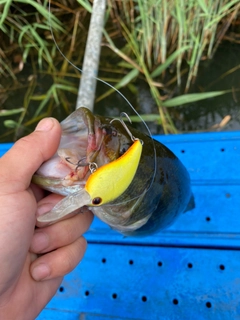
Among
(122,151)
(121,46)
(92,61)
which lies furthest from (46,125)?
(121,46)

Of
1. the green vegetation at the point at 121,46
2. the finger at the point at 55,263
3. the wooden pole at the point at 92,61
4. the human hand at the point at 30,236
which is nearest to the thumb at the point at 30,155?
the human hand at the point at 30,236

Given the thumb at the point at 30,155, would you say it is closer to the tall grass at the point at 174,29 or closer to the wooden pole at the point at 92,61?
the wooden pole at the point at 92,61

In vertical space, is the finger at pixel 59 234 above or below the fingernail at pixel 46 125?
below

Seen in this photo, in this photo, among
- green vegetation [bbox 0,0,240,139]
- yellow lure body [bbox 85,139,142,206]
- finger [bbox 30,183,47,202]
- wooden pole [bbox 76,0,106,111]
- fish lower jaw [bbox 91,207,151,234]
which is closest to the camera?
yellow lure body [bbox 85,139,142,206]

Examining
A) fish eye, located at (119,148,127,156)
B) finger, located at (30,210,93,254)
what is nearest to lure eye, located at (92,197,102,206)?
fish eye, located at (119,148,127,156)

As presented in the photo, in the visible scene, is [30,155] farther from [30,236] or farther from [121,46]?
[121,46]

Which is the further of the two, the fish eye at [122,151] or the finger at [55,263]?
the finger at [55,263]

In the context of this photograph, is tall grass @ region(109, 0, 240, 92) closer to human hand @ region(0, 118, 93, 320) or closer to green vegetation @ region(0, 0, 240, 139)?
green vegetation @ region(0, 0, 240, 139)
